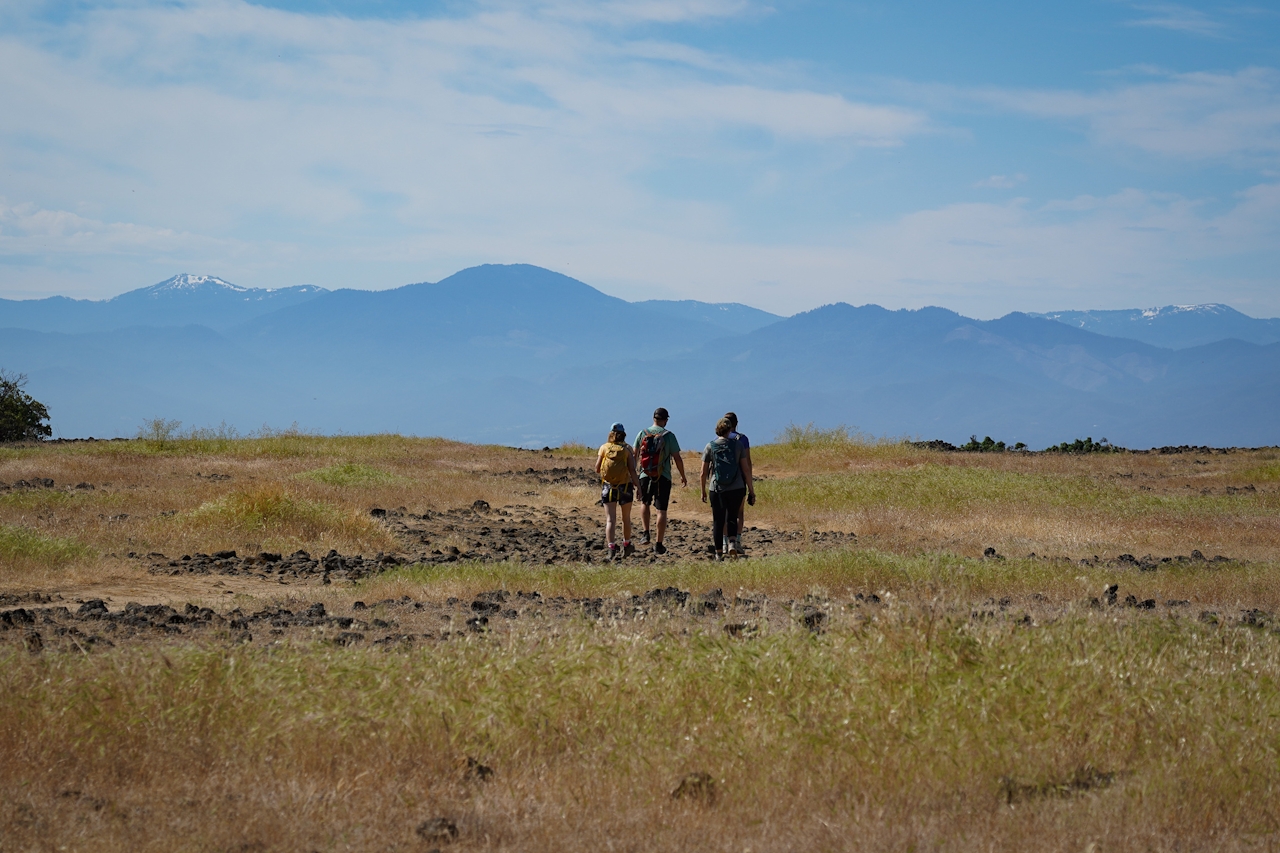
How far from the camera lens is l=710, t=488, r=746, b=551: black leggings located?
13.1 metres

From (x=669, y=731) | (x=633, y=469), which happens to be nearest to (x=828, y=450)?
(x=633, y=469)

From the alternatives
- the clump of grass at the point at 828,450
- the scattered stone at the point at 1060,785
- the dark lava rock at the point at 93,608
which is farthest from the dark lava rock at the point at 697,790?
the clump of grass at the point at 828,450

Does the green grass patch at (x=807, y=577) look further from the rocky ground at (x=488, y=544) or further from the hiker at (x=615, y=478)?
the hiker at (x=615, y=478)

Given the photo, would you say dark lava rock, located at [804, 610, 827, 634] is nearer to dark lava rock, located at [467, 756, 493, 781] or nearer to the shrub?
dark lava rock, located at [467, 756, 493, 781]

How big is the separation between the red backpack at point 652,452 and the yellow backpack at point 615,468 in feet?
0.91

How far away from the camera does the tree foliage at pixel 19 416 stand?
101 ft

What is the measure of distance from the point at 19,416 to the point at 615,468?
26848mm

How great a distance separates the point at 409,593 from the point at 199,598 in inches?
84.0

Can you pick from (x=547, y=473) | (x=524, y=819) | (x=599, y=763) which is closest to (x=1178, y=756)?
(x=599, y=763)

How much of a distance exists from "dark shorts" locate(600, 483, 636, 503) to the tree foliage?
24.9m

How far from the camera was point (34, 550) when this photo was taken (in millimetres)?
10797

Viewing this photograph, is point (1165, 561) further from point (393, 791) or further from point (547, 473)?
point (547, 473)

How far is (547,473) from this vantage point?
27672 mm

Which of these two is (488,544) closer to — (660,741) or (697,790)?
(660,741)
